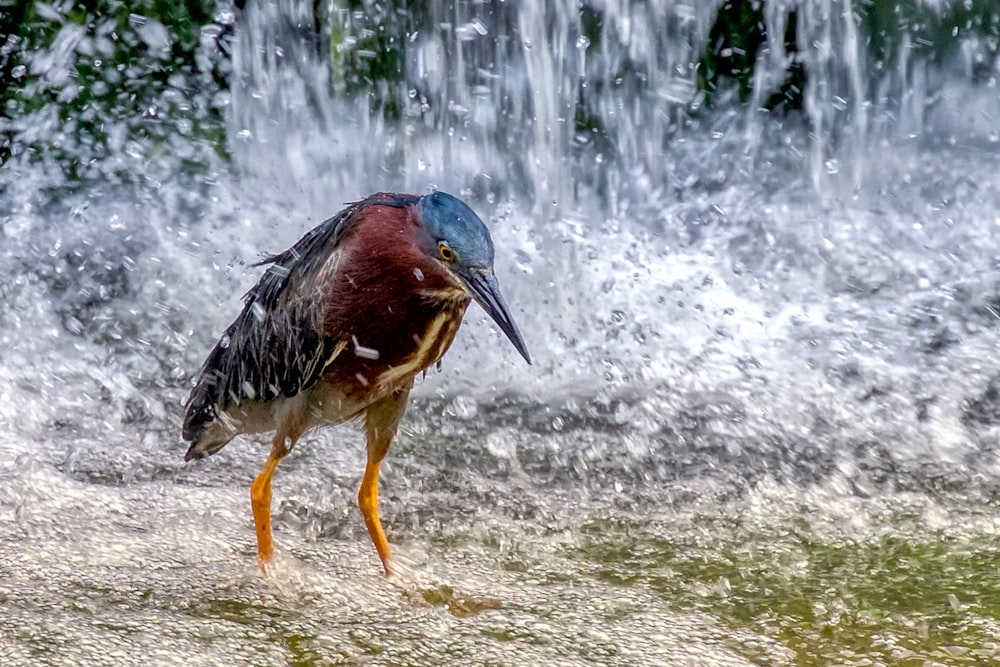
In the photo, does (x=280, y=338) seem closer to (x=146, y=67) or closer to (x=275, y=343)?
(x=275, y=343)

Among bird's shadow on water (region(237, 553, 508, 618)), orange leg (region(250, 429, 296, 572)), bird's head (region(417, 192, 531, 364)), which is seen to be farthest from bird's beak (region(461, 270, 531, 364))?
orange leg (region(250, 429, 296, 572))

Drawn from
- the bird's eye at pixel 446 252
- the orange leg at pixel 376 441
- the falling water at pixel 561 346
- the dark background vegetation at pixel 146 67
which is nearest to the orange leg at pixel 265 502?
the falling water at pixel 561 346

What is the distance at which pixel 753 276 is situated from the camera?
5.71m

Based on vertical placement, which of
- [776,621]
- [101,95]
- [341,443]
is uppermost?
[101,95]

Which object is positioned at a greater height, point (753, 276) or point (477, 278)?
point (477, 278)

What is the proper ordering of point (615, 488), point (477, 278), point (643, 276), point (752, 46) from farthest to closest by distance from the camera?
point (752, 46)
point (643, 276)
point (615, 488)
point (477, 278)

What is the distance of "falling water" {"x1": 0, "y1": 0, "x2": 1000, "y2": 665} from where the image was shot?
2830 mm

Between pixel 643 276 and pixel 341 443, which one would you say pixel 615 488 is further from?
pixel 643 276

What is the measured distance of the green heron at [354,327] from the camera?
9.05 feet

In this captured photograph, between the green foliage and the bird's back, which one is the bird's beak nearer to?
the bird's back

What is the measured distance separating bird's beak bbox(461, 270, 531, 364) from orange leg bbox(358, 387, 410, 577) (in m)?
0.53

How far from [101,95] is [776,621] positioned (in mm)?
4725

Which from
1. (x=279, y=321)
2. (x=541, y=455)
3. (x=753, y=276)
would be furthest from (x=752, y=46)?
(x=279, y=321)

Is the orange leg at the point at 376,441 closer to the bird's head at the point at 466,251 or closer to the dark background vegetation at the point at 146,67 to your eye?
the bird's head at the point at 466,251
